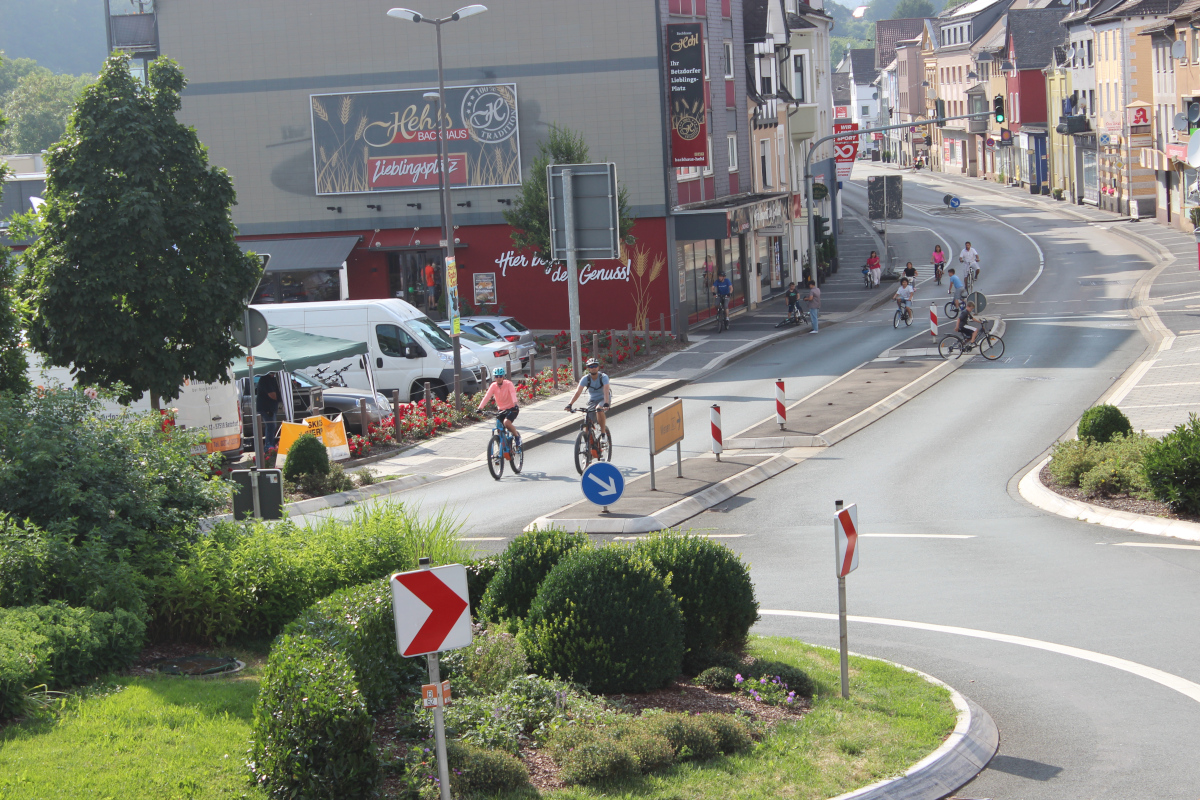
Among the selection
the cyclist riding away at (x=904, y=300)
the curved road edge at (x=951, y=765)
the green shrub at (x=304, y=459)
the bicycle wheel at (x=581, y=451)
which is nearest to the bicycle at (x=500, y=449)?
the bicycle wheel at (x=581, y=451)

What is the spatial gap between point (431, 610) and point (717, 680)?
323cm

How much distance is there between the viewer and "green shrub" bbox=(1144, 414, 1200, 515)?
604 inches

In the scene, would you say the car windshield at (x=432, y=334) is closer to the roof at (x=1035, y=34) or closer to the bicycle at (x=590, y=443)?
the bicycle at (x=590, y=443)

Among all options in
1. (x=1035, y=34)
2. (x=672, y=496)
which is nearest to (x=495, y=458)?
(x=672, y=496)

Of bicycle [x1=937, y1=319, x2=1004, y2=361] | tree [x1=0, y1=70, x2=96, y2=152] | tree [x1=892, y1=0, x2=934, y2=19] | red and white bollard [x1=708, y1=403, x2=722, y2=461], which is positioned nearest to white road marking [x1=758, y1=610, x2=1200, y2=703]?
red and white bollard [x1=708, y1=403, x2=722, y2=461]

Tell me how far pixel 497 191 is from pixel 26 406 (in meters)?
31.6

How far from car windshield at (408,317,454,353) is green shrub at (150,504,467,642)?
61.3ft

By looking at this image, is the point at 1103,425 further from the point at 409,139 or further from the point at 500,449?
the point at 409,139

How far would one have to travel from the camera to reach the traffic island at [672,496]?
16.6 m

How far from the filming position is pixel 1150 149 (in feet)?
208

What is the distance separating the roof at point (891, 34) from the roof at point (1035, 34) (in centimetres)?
5696

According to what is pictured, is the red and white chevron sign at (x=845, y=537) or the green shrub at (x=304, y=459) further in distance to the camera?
the green shrub at (x=304, y=459)

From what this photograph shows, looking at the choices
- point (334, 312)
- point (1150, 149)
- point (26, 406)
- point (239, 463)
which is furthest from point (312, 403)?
point (1150, 149)

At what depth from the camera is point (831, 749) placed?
26.2ft
